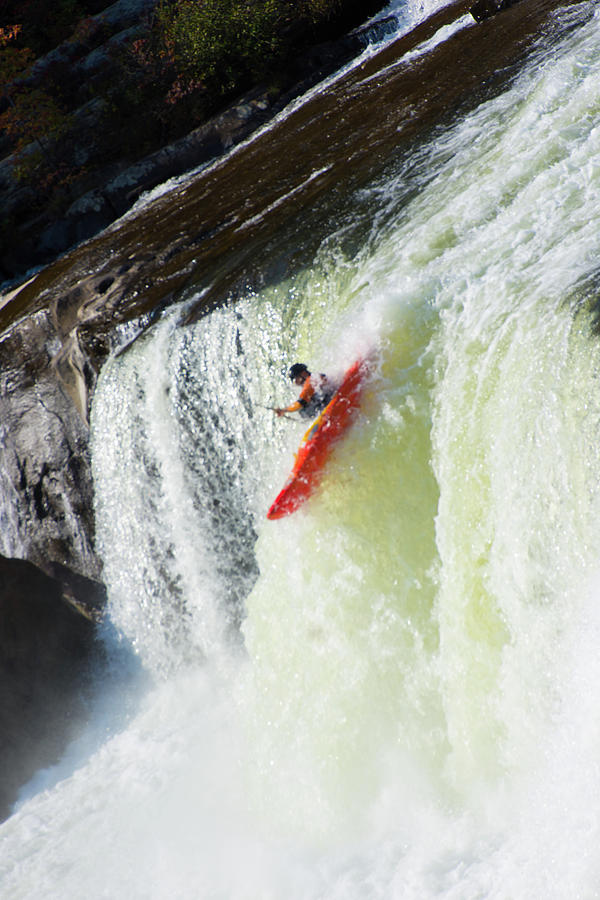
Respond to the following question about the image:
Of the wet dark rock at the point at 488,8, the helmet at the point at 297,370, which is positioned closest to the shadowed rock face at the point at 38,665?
the helmet at the point at 297,370

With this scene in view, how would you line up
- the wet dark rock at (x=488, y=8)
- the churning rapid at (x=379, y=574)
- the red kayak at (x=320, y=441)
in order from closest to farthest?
the churning rapid at (x=379, y=574) → the red kayak at (x=320, y=441) → the wet dark rock at (x=488, y=8)

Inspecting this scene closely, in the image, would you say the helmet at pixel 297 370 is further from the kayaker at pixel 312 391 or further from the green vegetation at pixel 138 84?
the green vegetation at pixel 138 84

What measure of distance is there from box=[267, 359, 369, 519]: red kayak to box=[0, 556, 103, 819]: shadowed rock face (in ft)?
8.77

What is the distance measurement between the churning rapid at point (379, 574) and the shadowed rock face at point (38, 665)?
227 mm

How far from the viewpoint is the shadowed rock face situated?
6266mm

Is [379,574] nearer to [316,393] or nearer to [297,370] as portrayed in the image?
[316,393]

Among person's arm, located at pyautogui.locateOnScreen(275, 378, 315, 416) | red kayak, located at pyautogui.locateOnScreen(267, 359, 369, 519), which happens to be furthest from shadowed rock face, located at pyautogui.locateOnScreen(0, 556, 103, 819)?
person's arm, located at pyautogui.locateOnScreen(275, 378, 315, 416)

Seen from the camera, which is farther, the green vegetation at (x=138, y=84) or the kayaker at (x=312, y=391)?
the green vegetation at (x=138, y=84)

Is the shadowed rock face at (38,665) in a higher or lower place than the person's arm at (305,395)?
lower

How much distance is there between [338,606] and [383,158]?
532 cm

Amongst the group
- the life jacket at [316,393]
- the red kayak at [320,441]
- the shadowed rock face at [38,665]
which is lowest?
the shadowed rock face at [38,665]

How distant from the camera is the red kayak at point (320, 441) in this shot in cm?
537

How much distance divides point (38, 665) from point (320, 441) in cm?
342

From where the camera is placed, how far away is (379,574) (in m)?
4.79
